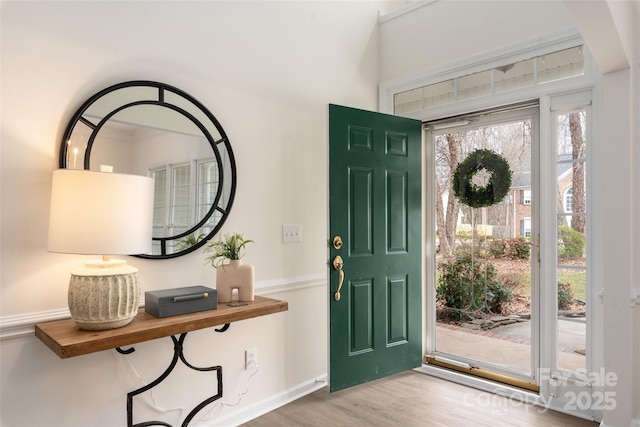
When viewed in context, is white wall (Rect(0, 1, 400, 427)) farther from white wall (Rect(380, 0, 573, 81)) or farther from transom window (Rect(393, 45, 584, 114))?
transom window (Rect(393, 45, 584, 114))

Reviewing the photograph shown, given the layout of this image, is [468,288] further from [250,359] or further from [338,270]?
[250,359]

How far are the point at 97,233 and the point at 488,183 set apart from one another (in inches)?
100

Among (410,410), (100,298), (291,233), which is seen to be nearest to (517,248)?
(410,410)

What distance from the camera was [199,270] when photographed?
2314 mm

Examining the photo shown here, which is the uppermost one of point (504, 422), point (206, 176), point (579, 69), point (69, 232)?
point (579, 69)

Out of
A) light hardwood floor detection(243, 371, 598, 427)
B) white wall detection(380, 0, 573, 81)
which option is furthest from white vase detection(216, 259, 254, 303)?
white wall detection(380, 0, 573, 81)

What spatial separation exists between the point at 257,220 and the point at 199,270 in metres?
0.48

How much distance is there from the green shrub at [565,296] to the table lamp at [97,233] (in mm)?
2476

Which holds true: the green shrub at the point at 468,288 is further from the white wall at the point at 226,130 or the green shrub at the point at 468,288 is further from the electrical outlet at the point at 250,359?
the electrical outlet at the point at 250,359

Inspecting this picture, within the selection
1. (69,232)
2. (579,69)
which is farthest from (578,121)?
(69,232)

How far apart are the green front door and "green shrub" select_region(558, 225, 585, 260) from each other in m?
0.97

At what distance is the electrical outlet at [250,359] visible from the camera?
2525 mm

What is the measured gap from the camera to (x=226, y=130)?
2.44 metres

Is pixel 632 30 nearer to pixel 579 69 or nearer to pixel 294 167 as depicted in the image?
pixel 579 69
